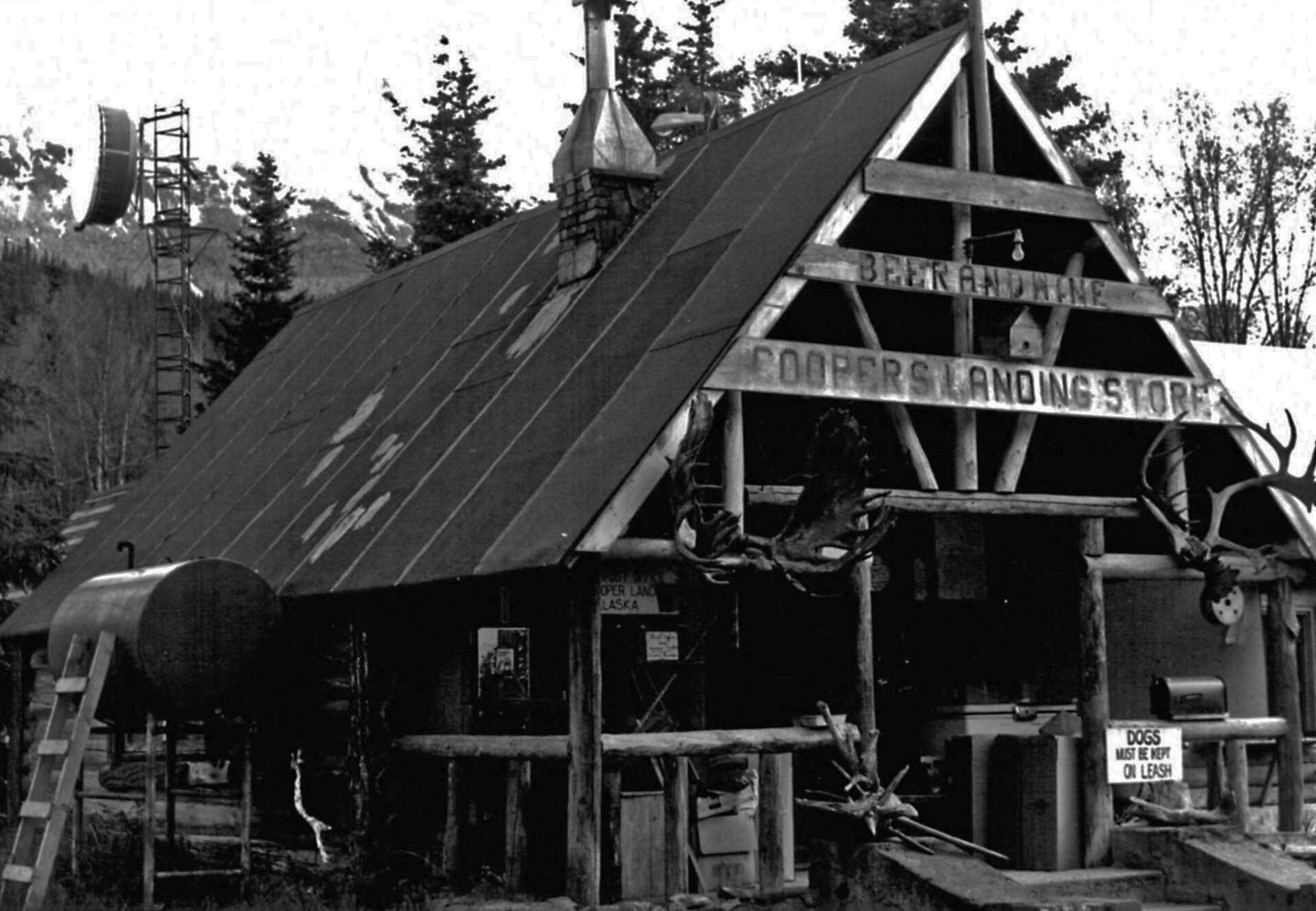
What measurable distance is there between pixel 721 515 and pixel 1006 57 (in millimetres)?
27028

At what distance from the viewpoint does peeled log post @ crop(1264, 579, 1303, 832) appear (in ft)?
62.1

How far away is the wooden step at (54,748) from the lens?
1720 centimetres

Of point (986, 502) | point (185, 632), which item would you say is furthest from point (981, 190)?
point (185, 632)

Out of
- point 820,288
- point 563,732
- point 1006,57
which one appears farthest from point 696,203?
point 1006,57

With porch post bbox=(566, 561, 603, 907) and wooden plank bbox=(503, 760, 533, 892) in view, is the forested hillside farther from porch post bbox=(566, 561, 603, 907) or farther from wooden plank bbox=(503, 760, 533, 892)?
porch post bbox=(566, 561, 603, 907)

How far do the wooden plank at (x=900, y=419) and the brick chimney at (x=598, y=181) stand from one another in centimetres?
379

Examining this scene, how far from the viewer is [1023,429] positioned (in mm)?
17406

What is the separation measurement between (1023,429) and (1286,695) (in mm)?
3957

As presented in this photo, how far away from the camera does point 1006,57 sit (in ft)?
131

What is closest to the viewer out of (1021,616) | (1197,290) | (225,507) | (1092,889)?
(1092,889)

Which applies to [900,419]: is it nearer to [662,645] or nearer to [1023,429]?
[1023,429]

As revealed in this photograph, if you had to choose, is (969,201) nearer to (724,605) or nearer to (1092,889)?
(724,605)

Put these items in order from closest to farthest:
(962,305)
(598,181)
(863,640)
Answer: (863,640), (962,305), (598,181)

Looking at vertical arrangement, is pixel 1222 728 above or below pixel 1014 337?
below
